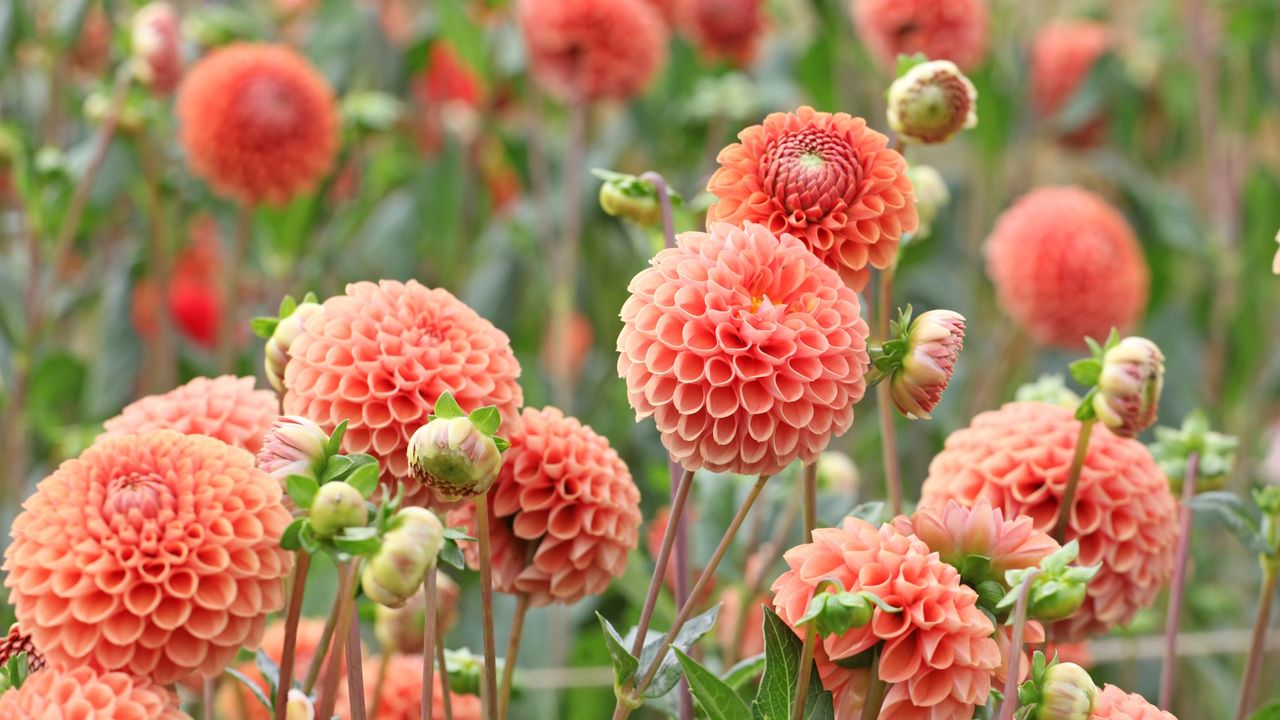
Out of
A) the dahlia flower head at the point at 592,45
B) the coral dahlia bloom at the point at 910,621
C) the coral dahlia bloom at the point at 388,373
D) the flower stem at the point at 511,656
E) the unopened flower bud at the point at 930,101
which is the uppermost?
the dahlia flower head at the point at 592,45

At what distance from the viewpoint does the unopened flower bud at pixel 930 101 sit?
50 cm

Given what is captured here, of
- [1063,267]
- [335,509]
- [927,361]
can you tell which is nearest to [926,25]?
[1063,267]

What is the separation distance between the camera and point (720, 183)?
433mm

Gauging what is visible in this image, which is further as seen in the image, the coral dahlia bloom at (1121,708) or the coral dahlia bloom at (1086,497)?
the coral dahlia bloom at (1086,497)

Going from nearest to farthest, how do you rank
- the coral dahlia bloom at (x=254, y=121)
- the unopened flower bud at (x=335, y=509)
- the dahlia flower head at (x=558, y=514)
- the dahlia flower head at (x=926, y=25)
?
the unopened flower bud at (x=335, y=509) → the dahlia flower head at (x=558, y=514) → the coral dahlia bloom at (x=254, y=121) → the dahlia flower head at (x=926, y=25)

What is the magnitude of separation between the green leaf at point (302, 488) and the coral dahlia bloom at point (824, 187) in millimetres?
155

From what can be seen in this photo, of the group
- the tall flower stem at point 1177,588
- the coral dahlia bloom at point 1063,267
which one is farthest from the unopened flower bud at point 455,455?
the coral dahlia bloom at point 1063,267

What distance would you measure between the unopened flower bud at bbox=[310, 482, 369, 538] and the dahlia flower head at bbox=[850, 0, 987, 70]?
2.68 ft

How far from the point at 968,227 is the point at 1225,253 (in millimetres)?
294

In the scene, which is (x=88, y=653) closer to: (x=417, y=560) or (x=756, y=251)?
(x=417, y=560)

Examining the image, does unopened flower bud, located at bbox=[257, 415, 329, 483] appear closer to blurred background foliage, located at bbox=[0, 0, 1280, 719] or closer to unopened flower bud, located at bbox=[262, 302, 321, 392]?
unopened flower bud, located at bbox=[262, 302, 321, 392]

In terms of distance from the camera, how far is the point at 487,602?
1.38ft

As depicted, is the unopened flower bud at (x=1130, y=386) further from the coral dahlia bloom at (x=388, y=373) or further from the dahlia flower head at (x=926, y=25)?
the dahlia flower head at (x=926, y=25)

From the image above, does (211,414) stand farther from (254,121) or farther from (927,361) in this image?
(254,121)
